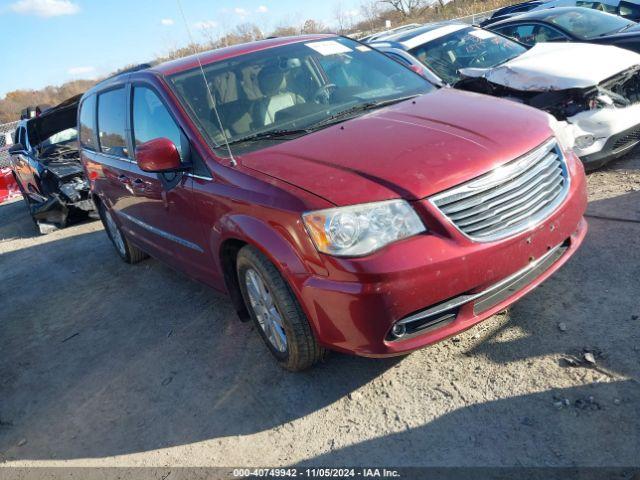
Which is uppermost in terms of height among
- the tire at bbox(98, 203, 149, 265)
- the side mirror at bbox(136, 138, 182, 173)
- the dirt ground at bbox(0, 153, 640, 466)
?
the side mirror at bbox(136, 138, 182, 173)

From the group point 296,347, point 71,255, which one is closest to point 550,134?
point 296,347

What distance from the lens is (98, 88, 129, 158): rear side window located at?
14.3 ft

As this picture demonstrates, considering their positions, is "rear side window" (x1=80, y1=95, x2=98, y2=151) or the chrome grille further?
"rear side window" (x1=80, y1=95, x2=98, y2=151)

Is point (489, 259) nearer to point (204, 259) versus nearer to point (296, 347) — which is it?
point (296, 347)

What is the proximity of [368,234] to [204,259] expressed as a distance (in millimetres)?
1485

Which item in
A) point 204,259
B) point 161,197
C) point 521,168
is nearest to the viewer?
point 521,168

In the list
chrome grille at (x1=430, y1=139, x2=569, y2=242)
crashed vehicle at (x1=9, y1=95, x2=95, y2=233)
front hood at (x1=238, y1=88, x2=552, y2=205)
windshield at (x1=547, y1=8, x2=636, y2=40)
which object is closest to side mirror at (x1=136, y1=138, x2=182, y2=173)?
front hood at (x1=238, y1=88, x2=552, y2=205)

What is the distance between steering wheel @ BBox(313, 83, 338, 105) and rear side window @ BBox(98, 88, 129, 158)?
1630mm

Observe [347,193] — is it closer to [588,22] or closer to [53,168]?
[588,22]

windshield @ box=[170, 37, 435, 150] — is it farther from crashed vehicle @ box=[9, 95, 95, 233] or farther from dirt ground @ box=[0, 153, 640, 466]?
crashed vehicle @ box=[9, 95, 95, 233]

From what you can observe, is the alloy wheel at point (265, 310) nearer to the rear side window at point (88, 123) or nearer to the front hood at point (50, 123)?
the rear side window at point (88, 123)

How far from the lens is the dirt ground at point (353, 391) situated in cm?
239

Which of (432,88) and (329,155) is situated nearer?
(329,155)

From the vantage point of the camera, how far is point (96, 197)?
5887mm
